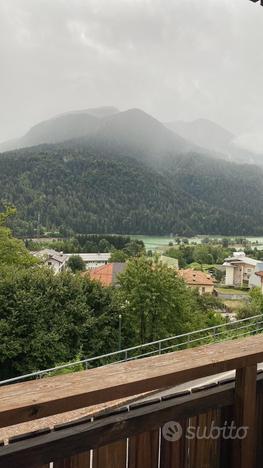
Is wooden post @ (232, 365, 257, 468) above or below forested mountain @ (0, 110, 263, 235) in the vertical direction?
below

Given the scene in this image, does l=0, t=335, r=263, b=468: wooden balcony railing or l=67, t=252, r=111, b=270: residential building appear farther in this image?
l=67, t=252, r=111, b=270: residential building

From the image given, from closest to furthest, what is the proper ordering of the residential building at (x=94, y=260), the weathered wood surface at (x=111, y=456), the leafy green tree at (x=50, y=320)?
the weathered wood surface at (x=111, y=456)
the leafy green tree at (x=50, y=320)
the residential building at (x=94, y=260)

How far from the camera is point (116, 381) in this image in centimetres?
84

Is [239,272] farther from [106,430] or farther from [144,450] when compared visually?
[106,430]

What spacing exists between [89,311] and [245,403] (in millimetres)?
12805

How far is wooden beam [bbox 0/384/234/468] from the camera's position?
2.50 ft

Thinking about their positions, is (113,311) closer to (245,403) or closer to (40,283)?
(40,283)

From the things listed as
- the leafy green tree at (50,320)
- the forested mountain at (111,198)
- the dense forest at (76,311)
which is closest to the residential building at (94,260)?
the forested mountain at (111,198)

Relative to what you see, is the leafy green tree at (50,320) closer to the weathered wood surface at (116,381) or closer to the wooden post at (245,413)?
the wooden post at (245,413)

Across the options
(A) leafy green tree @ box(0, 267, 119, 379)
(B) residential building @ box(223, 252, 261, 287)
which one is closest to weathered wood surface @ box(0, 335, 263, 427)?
(A) leafy green tree @ box(0, 267, 119, 379)

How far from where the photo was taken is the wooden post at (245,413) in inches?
40.9

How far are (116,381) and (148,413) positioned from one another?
5.4 inches

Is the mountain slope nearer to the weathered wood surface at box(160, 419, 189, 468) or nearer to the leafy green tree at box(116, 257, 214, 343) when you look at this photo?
the leafy green tree at box(116, 257, 214, 343)

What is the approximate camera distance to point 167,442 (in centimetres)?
98
